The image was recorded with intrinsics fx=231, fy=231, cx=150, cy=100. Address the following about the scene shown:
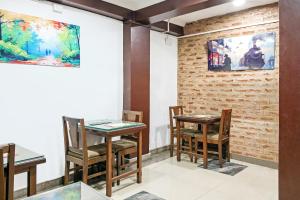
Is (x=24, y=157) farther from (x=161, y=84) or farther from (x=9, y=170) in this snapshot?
(x=161, y=84)

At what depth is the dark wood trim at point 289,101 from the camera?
2016 millimetres

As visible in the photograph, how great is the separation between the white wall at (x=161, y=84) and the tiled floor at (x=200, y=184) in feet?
3.57

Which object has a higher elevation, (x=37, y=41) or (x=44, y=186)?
(x=37, y=41)

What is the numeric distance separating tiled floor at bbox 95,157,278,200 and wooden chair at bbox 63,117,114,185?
0.44 m

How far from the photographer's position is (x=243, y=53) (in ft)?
14.1

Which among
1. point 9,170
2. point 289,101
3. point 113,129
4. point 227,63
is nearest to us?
point 9,170

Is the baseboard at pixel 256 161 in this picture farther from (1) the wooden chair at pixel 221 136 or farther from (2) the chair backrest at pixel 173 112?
(2) the chair backrest at pixel 173 112

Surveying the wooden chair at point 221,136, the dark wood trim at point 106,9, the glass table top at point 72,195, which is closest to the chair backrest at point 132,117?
the wooden chair at point 221,136

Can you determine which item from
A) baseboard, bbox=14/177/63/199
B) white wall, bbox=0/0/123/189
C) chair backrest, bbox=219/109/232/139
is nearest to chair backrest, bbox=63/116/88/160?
white wall, bbox=0/0/123/189

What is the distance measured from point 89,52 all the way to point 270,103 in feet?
10.4

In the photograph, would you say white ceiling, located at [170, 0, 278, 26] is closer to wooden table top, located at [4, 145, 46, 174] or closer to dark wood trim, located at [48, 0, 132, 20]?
dark wood trim, located at [48, 0, 132, 20]

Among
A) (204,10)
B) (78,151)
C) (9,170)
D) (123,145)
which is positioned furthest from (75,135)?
(204,10)

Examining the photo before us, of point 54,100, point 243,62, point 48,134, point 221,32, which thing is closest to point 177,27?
point 221,32

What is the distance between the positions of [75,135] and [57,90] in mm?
760
